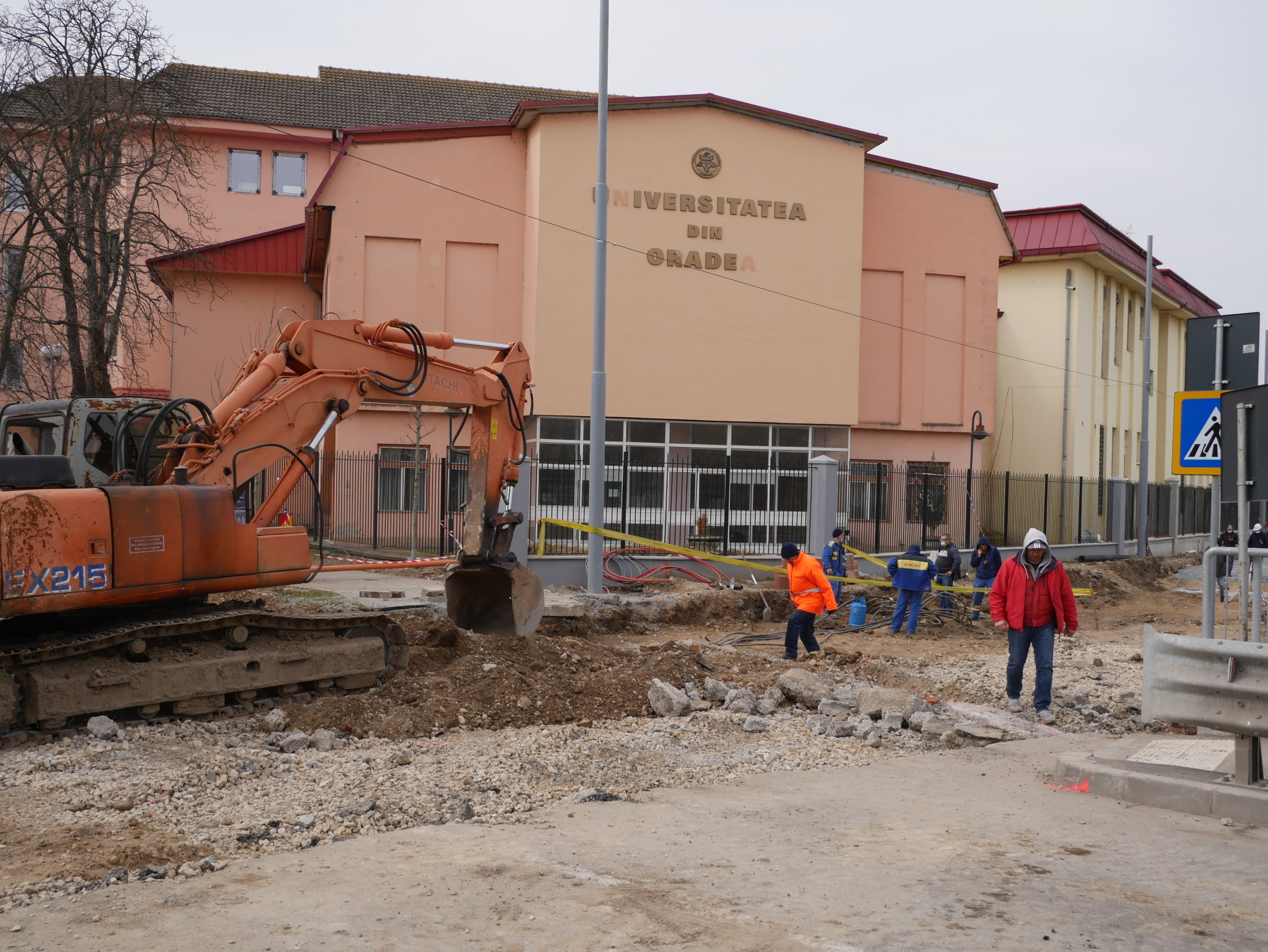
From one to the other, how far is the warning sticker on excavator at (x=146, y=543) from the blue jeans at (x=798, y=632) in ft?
22.7

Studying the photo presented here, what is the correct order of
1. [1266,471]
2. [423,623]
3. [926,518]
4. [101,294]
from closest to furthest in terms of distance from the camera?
[1266,471] → [423,623] → [101,294] → [926,518]

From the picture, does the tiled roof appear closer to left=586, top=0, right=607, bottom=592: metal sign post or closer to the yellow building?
the yellow building

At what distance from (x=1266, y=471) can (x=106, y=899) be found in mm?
7285

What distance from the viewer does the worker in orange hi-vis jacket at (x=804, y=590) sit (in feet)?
41.6

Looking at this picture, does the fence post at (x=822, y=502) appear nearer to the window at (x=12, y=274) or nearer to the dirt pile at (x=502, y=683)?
the dirt pile at (x=502, y=683)

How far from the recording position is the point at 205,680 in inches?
351

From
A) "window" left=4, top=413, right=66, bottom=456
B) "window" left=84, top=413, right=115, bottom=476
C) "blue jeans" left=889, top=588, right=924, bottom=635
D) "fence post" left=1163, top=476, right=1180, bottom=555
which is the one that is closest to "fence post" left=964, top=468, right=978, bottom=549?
Answer: "blue jeans" left=889, top=588, right=924, bottom=635

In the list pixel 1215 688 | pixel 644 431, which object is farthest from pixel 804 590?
pixel 644 431

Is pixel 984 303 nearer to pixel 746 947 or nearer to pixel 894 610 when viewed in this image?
pixel 894 610

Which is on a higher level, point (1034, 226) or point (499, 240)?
→ point (1034, 226)

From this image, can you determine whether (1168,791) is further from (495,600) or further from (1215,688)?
(495,600)

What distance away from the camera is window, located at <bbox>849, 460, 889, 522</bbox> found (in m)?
24.2

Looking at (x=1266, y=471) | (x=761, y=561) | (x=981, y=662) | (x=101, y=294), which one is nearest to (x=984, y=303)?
(x=761, y=561)

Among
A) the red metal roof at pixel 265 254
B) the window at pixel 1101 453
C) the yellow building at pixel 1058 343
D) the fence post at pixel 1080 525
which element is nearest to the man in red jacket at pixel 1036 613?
the fence post at pixel 1080 525
